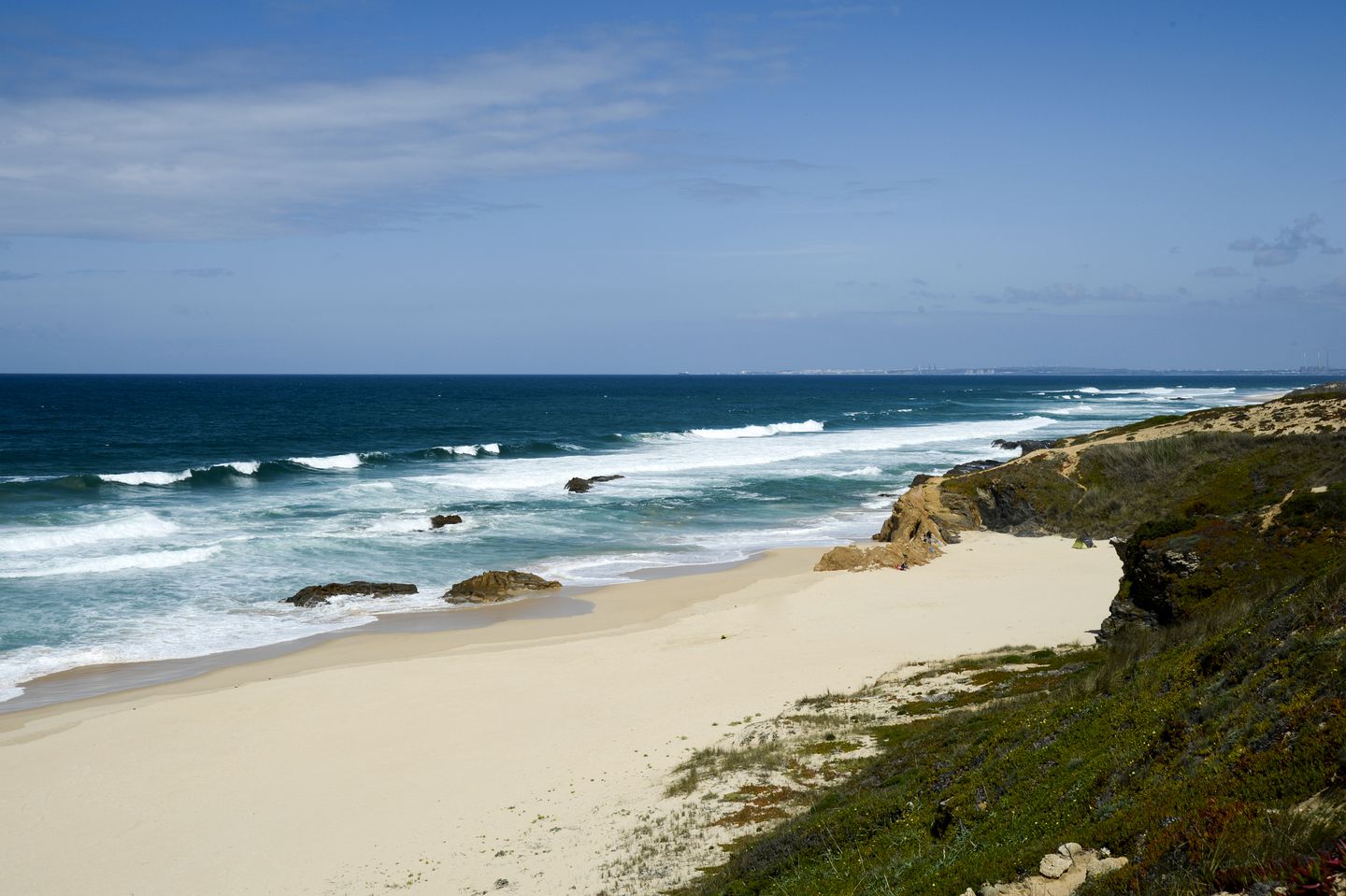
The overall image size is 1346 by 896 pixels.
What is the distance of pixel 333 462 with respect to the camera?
58.1 metres

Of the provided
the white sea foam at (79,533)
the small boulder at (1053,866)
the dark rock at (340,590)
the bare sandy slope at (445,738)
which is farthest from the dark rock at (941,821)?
the white sea foam at (79,533)

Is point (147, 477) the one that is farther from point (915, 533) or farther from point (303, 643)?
point (915, 533)

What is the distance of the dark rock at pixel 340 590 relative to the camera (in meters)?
25.8

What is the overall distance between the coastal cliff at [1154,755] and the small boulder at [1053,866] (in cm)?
21

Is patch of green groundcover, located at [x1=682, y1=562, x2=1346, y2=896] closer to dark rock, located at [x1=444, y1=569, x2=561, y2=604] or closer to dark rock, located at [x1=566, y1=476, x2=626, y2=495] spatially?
dark rock, located at [x1=444, y1=569, x2=561, y2=604]

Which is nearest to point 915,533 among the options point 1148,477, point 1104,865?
point 1148,477

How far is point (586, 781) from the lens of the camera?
13.0m

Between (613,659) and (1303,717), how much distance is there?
14.3 metres

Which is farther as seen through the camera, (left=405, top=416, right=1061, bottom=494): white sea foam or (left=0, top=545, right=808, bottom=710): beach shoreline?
(left=405, top=416, right=1061, bottom=494): white sea foam

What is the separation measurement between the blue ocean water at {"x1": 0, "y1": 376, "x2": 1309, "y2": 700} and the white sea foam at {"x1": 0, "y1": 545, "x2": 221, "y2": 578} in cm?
13

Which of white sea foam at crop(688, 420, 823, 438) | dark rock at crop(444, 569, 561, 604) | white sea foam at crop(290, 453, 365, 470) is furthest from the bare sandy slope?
white sea foam at crop(688, 420, 823, 438)

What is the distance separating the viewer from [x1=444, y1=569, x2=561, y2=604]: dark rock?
26.1 m

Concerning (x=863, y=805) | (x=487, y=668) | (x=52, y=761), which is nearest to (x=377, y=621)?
(x=487, y=668)

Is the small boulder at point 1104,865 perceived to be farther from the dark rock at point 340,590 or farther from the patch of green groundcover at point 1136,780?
the dark rock at point 340,590
